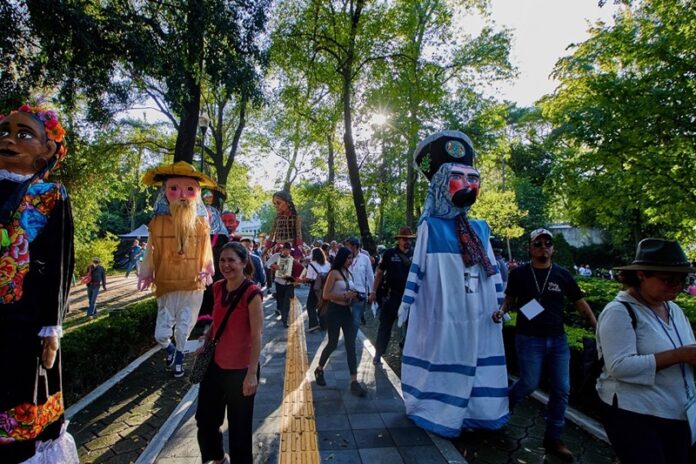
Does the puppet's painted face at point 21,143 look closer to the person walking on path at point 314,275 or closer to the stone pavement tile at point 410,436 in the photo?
the stone pavement tile at point 410,436

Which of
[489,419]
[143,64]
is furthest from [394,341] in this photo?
[143,64]

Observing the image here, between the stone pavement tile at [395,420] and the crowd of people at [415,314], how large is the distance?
0.17 metres

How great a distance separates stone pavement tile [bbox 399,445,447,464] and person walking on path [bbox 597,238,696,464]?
Result: 1.62m

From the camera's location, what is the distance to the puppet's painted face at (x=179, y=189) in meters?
5.44

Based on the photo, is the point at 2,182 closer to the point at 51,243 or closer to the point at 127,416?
the point at 51,243

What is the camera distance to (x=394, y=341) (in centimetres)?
844

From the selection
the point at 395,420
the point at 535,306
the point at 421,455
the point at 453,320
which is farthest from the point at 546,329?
the point at 395,420

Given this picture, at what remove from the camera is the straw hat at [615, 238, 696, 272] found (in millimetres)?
2307

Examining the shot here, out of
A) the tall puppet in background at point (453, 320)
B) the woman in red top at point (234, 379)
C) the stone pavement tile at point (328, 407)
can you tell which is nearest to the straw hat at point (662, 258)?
the tall puppet in background at point (453, 320)

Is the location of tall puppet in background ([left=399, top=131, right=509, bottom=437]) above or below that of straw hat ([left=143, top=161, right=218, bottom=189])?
below

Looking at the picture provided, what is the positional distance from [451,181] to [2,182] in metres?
3.98

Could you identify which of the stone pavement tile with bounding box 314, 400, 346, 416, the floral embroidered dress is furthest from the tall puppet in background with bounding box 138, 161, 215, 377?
the floral embroidered dress

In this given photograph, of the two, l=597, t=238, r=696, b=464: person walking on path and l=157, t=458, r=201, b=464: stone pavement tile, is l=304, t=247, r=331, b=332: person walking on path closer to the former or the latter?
l=157, t=458, r=201, b=464: stone pavement tile

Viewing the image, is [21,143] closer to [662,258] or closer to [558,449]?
[662,258]
